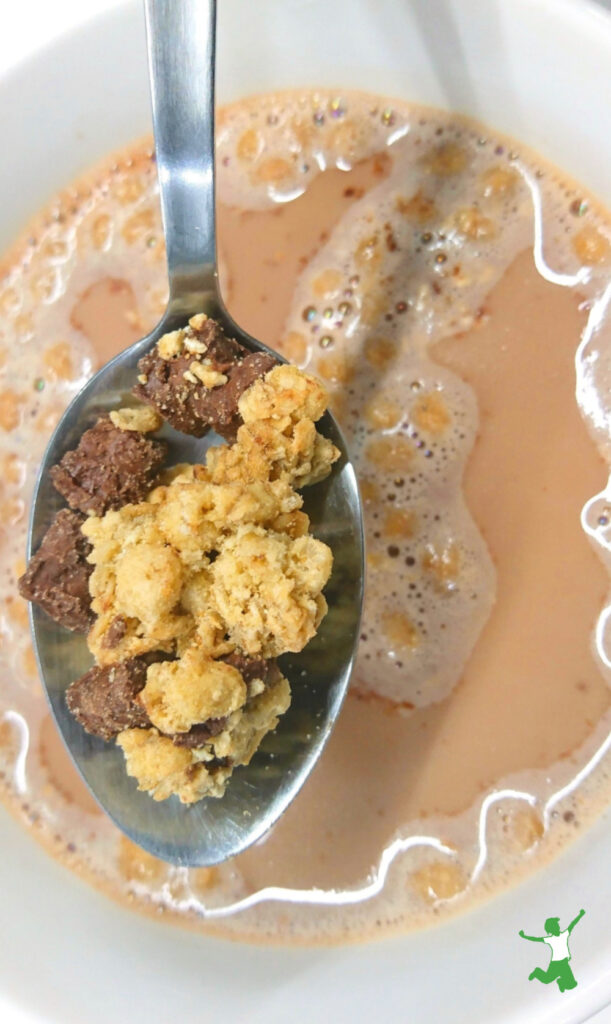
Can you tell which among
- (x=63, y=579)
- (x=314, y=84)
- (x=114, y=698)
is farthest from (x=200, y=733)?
(x=314, y=84)

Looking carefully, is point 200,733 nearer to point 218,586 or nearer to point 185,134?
point 218,586

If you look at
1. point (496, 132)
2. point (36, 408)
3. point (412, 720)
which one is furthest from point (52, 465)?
point (496, 132)

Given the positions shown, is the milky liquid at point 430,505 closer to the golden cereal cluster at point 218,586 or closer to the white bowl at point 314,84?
the white bowl at point 314,84

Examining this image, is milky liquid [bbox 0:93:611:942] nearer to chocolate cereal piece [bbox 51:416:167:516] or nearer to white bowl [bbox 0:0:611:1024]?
white bowl [bbox 0:0:611:1024]

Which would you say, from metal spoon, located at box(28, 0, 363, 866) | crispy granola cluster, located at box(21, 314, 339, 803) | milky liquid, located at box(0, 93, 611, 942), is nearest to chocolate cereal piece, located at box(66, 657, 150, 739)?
crispy granola cluster, located at box(21, 314, 339, 803)

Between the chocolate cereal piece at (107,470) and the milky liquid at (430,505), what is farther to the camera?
the milky liquid at (430,505)

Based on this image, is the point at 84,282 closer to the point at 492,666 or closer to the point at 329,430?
the point at 329,430

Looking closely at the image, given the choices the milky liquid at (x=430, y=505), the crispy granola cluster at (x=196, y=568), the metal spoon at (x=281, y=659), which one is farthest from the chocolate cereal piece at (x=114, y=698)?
the milky liquid at (x=430, y=505)
